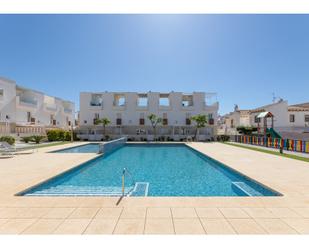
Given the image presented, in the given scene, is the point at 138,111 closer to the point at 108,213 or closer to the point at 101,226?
the point at 108,213

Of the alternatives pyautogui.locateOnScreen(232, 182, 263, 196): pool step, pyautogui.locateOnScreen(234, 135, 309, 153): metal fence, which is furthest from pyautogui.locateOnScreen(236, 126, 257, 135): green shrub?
pyautogui.locateOnScreen(232, 182, 263, 196): pool step

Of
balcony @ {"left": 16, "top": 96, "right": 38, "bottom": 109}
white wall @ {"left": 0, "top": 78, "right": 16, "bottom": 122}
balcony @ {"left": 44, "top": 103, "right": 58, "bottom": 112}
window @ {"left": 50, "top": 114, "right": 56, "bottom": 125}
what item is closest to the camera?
white wall @ {"left": 0, "top": 78, "right": 16, "bottom": 122}

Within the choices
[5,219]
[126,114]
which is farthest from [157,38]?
[126,114]

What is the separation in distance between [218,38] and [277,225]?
51.7 feet

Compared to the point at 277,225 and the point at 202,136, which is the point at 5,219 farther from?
the point at 202,136

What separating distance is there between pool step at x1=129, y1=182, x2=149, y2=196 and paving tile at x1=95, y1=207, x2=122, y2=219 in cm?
189

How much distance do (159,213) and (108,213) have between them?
1.16 meters

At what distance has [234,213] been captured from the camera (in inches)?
157

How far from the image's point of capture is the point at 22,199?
4.71 m

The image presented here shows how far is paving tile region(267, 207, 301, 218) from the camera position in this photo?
3844 millimetres

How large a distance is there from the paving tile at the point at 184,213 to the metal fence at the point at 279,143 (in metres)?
13.3

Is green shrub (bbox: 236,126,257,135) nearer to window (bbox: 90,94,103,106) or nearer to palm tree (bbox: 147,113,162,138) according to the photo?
palm tree (bbox: 147,113,162,138)

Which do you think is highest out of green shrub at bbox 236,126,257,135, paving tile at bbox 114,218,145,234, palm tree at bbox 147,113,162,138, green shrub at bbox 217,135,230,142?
palm tree at bbox 147,113,162,138

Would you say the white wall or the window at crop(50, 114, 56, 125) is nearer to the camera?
the white wall
